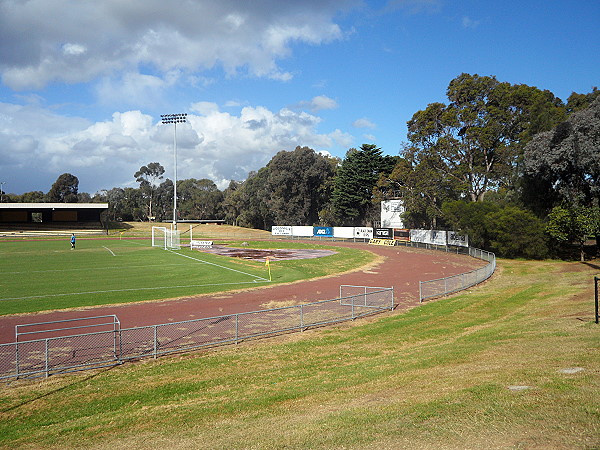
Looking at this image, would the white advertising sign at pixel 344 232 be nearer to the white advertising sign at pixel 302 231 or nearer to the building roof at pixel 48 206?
the white advertising sign at pixel 302 231

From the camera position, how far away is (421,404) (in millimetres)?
8977

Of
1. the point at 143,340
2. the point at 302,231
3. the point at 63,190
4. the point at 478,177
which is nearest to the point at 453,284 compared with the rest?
the point at 143,340

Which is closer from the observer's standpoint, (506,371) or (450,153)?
(506,371)

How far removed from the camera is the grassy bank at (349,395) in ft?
24.9

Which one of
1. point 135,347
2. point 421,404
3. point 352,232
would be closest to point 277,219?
point 352,232

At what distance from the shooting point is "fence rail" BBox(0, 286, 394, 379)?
14078 mm

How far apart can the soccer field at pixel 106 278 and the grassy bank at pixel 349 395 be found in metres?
12.3

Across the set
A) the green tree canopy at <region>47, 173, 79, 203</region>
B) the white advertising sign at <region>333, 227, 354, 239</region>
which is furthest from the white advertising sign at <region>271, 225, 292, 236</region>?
the green tree canopy at <region>47, 173, 79, 203</region>

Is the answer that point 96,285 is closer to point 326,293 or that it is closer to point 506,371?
point 326,293

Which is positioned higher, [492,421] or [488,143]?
[488,143]

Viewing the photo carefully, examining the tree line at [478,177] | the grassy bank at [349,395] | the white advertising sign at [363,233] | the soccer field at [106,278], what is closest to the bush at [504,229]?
the tree line at [478,177]

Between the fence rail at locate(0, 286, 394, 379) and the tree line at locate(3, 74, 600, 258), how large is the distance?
3223 centimetres

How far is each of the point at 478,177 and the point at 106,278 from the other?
2334 inches

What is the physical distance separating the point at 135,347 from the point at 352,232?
6747 cm
